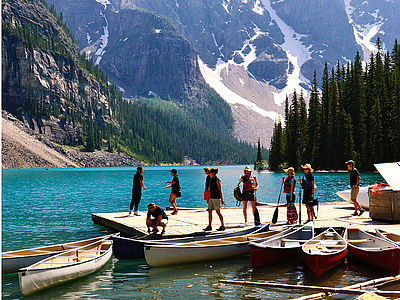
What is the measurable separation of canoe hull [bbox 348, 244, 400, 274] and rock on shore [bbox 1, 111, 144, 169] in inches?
6076

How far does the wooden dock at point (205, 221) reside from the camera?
18953mm

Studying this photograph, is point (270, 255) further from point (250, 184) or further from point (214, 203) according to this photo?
point (250, 184)

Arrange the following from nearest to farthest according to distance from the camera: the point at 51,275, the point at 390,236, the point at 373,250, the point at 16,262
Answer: the point at 51,275 → the point at 373,250 → the point at 16,262 → the point at 390,236

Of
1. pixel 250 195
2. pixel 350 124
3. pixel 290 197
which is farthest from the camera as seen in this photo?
pixel 350 124

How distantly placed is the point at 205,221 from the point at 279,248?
7097 millimetres

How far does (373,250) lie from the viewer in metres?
14.2

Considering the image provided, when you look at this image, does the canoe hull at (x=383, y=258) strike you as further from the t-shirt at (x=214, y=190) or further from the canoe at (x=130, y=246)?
the canoe at (x=130, y=246)

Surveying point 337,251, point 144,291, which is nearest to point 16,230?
point 144,291

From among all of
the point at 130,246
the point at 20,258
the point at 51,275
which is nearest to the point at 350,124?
the point at 130,246

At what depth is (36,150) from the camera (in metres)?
168

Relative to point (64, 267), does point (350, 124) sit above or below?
above

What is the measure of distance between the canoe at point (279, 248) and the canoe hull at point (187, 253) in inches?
54.0

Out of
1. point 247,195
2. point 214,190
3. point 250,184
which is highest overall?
point 250,184

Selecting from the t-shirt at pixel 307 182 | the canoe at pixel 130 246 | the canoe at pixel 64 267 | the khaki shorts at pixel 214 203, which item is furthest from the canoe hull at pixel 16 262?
the t-shirt at pixel 307 182
